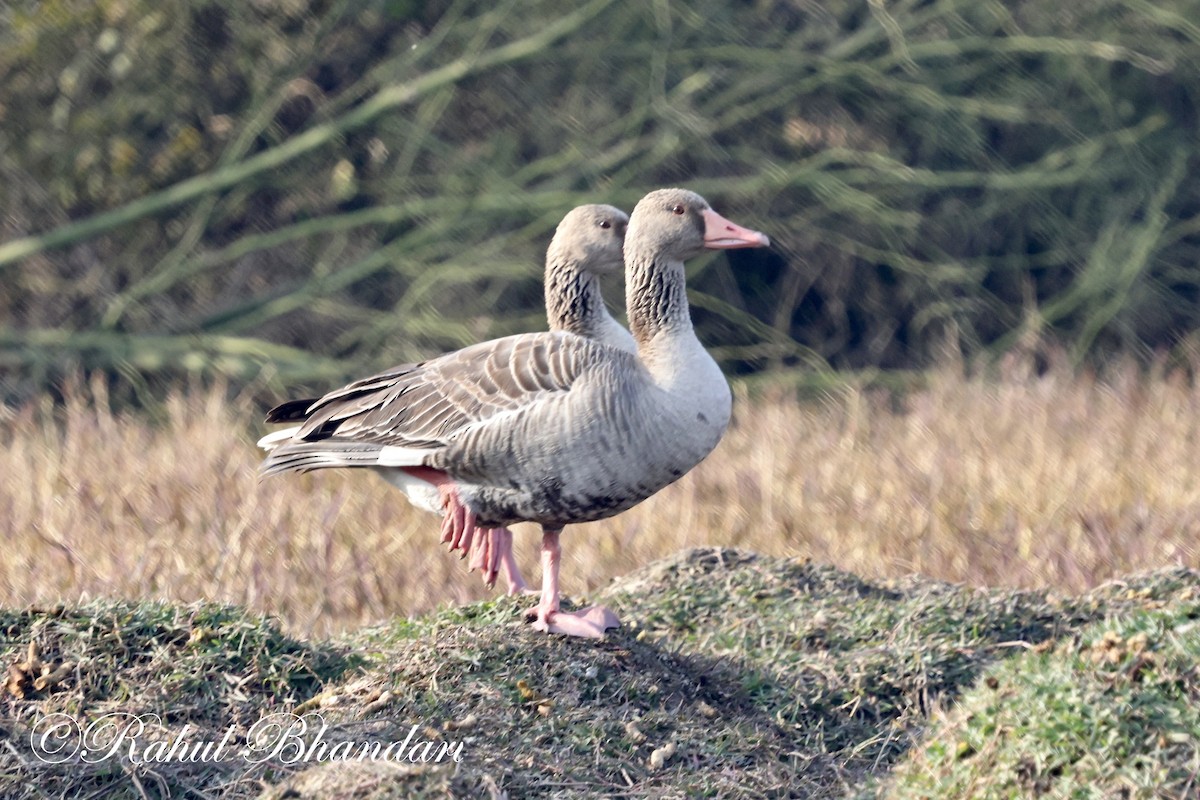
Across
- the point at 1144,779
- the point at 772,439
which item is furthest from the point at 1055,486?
the point at 1144,779

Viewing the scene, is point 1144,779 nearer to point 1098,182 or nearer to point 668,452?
point 668,452

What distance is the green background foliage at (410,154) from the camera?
10367mm

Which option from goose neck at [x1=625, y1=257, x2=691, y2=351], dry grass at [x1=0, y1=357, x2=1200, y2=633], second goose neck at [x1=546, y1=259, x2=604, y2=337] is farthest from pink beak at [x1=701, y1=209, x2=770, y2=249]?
dry grass at [x1=0, y1=357, x2=1200, y2=633]

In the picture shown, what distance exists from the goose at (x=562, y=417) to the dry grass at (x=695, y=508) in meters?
0.96

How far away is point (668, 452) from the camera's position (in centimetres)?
468

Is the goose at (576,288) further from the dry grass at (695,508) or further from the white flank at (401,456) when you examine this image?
the dry grass at (695,508)

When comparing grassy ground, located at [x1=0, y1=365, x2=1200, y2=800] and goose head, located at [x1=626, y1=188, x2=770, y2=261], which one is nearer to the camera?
grassy ground, located at [x1=0, y1=365, x2=1200, y2=800]

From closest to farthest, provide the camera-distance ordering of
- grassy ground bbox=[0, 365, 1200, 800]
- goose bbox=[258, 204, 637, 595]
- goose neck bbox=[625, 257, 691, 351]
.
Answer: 1. grassy ground bbox=[0, 365, 1200, 800]
2. goose neck bbox=[625, 257, 691, 351]
3. goose bbox=[258, 204, 637, 595]

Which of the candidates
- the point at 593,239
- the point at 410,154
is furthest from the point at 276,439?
the point at 410,154

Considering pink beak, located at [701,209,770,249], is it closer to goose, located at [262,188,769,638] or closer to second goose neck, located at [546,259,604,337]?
goose, located at [262,188,769,638]

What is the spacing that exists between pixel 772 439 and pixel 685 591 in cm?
360

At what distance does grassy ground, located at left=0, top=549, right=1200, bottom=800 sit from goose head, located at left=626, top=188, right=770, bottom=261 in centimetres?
124

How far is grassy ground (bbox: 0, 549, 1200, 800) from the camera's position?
3805 millimetres

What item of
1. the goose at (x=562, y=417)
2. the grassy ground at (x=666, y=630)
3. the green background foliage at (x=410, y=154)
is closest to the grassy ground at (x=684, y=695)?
the grassy ground at (x=666, y=630)
